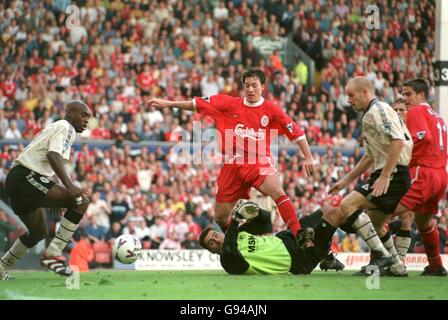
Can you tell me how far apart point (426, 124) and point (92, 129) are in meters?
10.6

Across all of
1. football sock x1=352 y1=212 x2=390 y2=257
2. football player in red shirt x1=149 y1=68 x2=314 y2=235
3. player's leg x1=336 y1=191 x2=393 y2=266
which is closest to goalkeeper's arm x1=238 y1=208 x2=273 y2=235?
football player in red shirt x1=149 y1=68 x2=314 y2=235

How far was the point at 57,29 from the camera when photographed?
23.1 metres

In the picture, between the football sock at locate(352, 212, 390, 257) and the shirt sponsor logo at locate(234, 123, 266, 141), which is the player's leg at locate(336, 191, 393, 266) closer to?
the football sock at locate(352, 212, 390, 257)

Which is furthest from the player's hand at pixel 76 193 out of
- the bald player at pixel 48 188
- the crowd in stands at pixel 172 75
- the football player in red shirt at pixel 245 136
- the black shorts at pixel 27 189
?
the crowd in stands at pixel 172 75

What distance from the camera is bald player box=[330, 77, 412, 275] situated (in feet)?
33.2

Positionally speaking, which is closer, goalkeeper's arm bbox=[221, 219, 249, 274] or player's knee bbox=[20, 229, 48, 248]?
goalkeeper's arm bbox=[221, 219, 249, 274]

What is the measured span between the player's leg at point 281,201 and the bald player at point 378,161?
0.88m

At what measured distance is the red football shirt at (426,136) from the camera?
1162 centimetres

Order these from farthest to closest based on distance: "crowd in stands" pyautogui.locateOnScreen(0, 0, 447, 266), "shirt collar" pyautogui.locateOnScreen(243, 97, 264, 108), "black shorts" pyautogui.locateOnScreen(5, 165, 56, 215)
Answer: "crowd in stands" pyautogui.locateOnScreen(0, 0, 447, 266), "shirt collar" pyautogui.locateOnScreen(243, 97, 264, 108), "black shorts" pyautogui.locateOnScreen(5, 165, 56, 215)

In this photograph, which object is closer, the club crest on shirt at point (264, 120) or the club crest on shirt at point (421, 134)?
the club crest on shirt at point (421, 134)

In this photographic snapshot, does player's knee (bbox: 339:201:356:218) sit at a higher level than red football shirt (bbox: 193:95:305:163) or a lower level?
lower

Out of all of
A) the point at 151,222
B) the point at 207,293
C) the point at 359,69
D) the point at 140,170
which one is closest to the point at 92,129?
the point at 140,170

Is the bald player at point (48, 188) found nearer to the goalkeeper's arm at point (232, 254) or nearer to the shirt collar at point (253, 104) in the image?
the goalkeeper's arm at point (232, 254)

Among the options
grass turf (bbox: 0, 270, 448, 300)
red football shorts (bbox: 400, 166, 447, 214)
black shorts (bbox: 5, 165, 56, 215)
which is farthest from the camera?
red football shorts (bbox: 400, 166, 447, 214)
